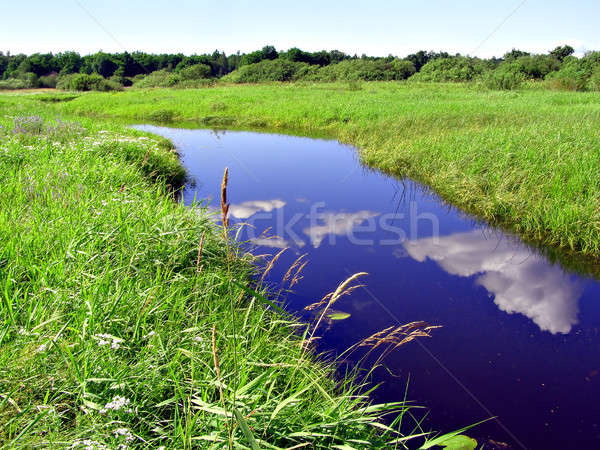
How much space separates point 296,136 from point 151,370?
41.9ft

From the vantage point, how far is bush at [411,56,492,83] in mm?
37656

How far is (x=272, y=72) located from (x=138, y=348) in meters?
45.7

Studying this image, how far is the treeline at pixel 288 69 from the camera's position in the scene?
30.5 metres

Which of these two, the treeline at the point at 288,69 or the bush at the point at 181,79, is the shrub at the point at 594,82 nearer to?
the treeline at the point at 288,69

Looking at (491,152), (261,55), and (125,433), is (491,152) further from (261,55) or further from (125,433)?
Answer: (261,55)

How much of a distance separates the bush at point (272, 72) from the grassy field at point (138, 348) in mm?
39979

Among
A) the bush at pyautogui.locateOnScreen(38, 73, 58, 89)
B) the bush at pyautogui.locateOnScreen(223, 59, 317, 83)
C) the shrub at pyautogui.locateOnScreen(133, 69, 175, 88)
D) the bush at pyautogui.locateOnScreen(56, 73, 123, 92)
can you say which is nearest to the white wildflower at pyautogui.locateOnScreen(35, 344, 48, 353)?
the bush at pyautogui.locateOnScreen(56, 73, 123, 92)

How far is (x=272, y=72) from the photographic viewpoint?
44.2 m

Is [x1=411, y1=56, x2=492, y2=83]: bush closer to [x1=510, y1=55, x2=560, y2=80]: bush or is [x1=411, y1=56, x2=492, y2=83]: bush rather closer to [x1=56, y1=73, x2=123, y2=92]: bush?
[x1=510, y1=55, x2=560, y2=80]: bush

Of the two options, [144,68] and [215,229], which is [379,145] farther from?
[144,68]

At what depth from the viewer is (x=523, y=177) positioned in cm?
647

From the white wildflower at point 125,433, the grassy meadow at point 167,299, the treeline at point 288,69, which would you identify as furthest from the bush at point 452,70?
the white wildflower at point 125,433

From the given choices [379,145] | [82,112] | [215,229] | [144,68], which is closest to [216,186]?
[215,229]

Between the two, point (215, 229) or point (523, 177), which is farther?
point (523, 177)
